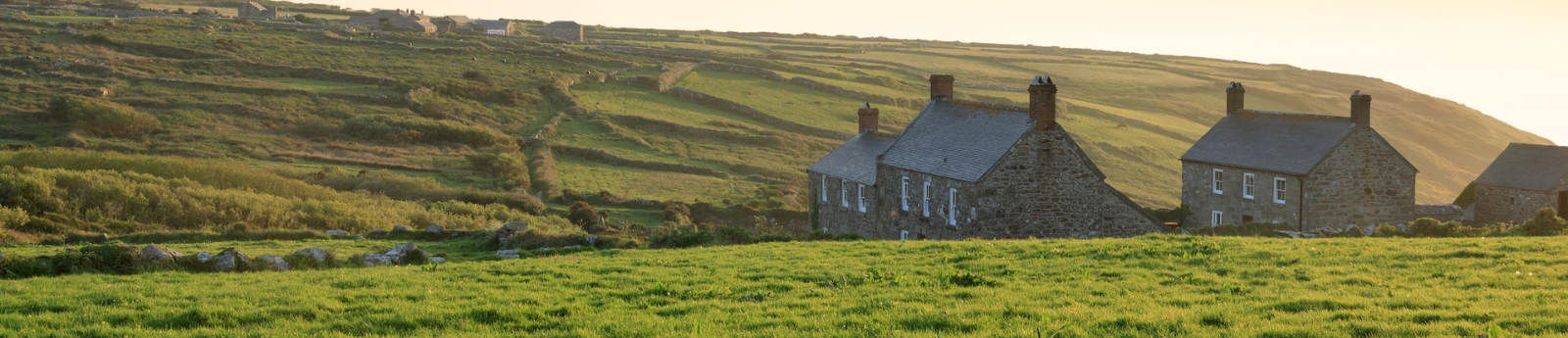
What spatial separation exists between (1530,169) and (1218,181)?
1387 cm

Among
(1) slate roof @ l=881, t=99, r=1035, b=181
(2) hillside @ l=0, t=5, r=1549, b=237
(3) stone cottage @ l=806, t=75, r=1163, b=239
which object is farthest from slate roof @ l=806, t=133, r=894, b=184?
(2) hillside @ l=0, t=5, r=1549, b=237

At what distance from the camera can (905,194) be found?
41.7 metres

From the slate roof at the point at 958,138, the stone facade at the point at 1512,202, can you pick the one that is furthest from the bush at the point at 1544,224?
the stone facade at the point at 1512,202

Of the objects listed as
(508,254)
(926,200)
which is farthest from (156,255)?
(926,200)

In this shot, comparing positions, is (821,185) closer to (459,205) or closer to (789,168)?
(459,205)

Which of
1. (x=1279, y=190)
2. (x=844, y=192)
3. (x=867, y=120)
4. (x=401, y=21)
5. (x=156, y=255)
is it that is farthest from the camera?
(x=401, y=21)

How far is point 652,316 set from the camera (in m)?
14.5

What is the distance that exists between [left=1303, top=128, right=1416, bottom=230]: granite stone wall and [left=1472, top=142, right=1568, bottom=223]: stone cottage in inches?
284

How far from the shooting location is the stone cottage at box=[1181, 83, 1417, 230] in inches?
1688

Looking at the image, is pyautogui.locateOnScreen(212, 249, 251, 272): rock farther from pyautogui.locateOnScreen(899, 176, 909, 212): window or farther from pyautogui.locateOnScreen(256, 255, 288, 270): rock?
pyautogui.locateOnScreen(899, 176, 909, 212): window

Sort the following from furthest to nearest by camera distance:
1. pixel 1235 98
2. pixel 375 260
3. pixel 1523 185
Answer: pixel 1235 98
pixel 1523 185
pixel 375 260

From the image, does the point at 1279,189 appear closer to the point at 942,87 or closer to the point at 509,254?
the point at 942,87

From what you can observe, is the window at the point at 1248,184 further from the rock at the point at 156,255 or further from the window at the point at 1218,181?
the rock at the point at 156,255

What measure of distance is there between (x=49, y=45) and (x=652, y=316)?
102473 mm
